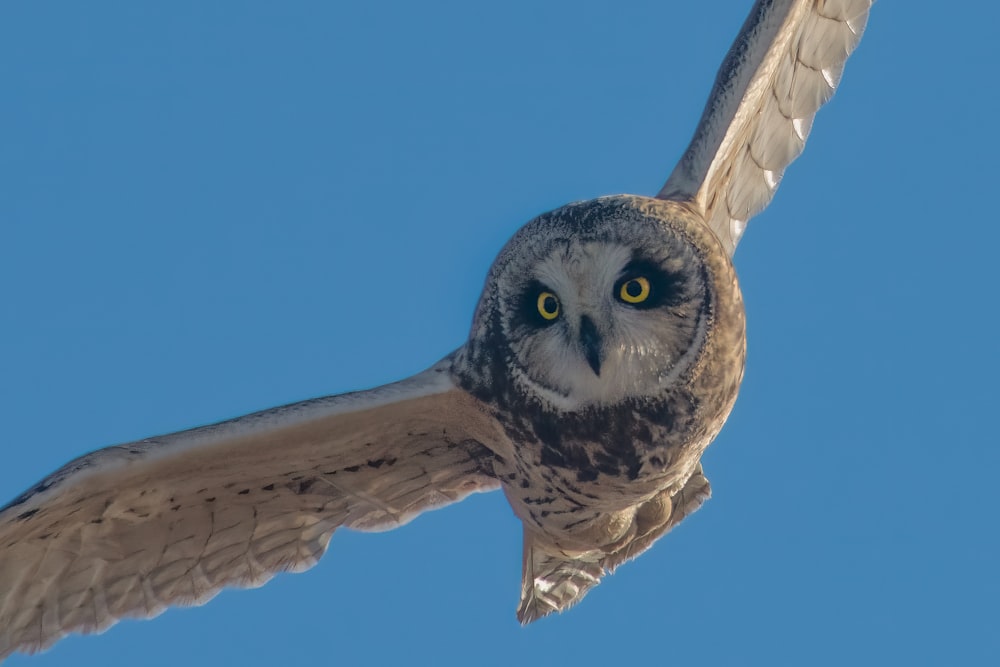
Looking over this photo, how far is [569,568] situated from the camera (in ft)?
23.4

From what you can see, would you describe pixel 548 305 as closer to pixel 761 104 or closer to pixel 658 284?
pixel 658 284

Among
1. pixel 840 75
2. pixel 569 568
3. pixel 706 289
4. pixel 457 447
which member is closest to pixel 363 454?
pixel 457 447

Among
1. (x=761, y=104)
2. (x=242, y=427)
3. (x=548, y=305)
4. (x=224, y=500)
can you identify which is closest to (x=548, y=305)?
(x=548, y=305)

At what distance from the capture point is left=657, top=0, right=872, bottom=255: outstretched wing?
6.23 m

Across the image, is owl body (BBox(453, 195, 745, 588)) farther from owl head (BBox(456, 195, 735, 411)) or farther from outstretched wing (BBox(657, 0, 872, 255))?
outstretched wing (BBox(657, 0, 872, 255))

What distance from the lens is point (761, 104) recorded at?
6.74 metres

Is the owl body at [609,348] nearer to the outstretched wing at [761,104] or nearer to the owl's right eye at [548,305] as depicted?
the owl's right eye at [548,305]

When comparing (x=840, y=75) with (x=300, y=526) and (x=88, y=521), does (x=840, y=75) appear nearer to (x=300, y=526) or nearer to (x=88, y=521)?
(x=300, y=526)

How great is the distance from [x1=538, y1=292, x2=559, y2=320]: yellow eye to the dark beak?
119 mm

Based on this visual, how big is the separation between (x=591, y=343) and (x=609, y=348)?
0.29 ft

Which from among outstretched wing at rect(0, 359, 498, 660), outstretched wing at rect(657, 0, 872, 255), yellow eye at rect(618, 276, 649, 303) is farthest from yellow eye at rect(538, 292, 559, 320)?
outstretched wing at rect(657, 0, 872, 255)

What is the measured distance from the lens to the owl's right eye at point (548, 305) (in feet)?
17.2

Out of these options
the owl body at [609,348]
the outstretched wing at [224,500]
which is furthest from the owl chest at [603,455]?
the outstretched wing at [224,500]

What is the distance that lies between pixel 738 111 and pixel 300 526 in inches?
99.8
